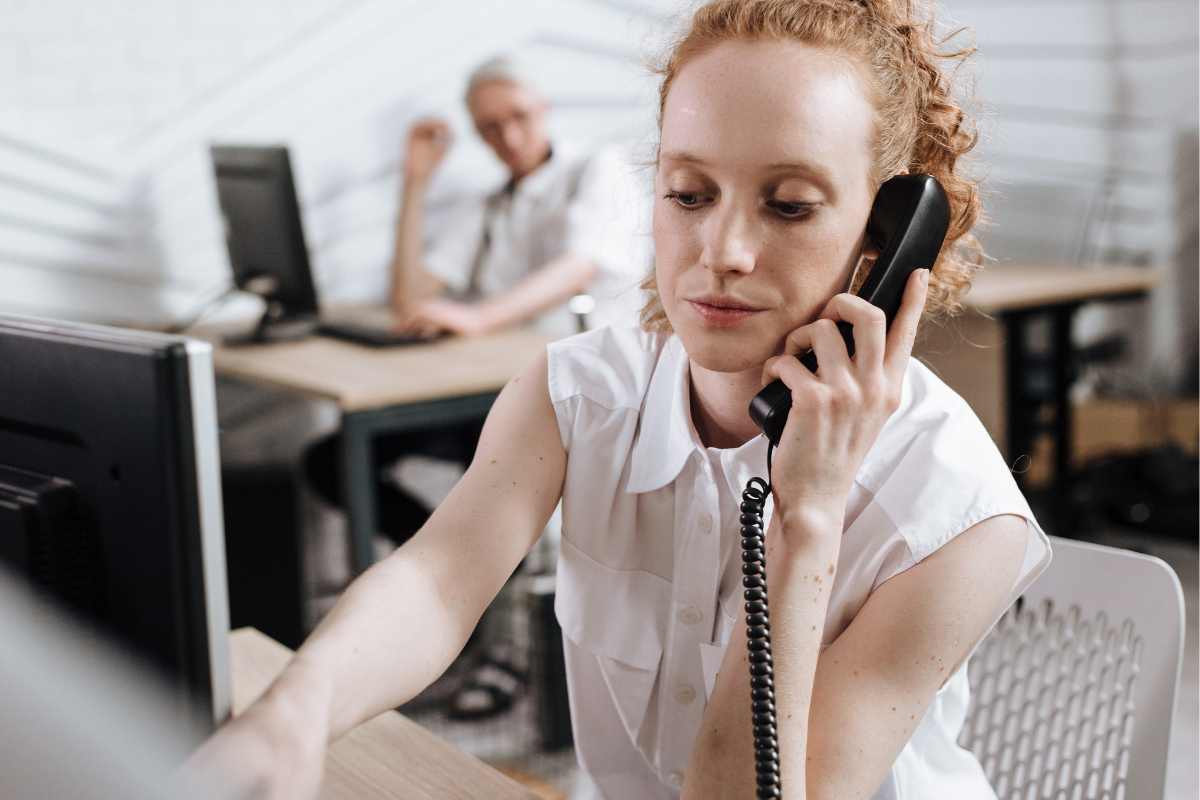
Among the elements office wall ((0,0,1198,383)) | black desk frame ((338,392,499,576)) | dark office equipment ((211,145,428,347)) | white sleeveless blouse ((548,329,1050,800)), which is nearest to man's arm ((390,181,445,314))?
office wall ((0,0,1198,383))

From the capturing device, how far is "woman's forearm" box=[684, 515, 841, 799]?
0.83m

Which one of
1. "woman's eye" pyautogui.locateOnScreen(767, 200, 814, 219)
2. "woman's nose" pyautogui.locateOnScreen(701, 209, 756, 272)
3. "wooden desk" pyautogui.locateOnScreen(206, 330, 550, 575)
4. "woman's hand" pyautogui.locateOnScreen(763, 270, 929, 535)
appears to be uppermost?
"woman's eye" pyautogui.locateOnScreen(767, 200, 814, 219)

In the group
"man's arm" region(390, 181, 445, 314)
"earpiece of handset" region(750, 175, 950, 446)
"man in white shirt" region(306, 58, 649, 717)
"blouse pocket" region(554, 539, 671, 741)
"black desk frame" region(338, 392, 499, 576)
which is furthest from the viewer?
"man's arm" region(390, 181, 445, 314)

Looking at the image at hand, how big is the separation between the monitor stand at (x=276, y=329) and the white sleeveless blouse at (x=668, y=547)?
180 centimetres

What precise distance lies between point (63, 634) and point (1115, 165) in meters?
4.24

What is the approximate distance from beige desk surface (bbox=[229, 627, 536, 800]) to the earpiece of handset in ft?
1.08

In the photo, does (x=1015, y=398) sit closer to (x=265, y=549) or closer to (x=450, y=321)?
(x=450, y=321)

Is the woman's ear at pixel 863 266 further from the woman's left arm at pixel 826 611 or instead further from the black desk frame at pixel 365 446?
the black desk frame at pixel 365 446

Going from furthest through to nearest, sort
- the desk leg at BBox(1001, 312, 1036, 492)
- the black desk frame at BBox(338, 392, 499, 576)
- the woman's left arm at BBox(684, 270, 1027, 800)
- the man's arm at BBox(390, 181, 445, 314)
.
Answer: the desk leg at BBox(1001, 312, 1036, 492) < the man's arm at BBox(390, 181, 445, 314) < the black desk frame at BBox(338, 392, 499, 576) < the woman's left arm at BBox(684, 270, 1027, 800)

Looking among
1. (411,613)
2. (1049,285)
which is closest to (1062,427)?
(1049,285)

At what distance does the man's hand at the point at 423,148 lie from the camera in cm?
329

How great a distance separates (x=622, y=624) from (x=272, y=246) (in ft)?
6.28

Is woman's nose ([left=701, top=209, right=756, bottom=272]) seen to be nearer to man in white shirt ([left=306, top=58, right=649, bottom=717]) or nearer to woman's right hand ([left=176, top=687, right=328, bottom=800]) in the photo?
woman's right hand ([left=176, top=687, right=328, bottom=800])

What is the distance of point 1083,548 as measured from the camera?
113cm
